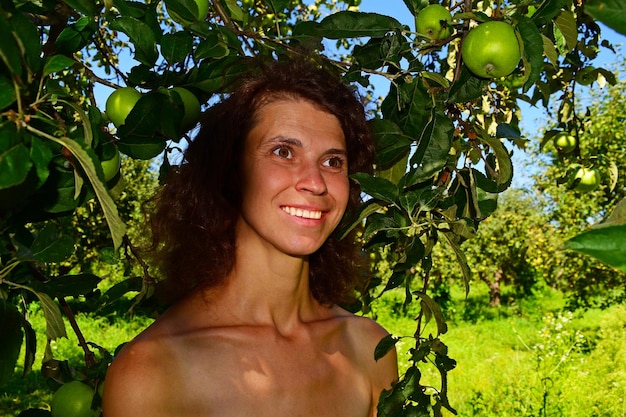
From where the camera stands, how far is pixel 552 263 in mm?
11891

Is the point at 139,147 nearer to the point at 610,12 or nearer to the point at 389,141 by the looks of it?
the point at 389,141

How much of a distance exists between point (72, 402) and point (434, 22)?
112 cm

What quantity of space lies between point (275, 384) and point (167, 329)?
0.31 metres

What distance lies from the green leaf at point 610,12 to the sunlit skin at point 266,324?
3.62 ft

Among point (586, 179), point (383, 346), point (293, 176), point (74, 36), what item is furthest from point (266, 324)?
point (586, 179)

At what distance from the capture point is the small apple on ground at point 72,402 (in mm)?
1473

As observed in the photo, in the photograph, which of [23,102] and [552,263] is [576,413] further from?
[552,263]

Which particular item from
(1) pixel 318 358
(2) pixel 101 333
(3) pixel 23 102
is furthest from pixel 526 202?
(3) pixel 23 102

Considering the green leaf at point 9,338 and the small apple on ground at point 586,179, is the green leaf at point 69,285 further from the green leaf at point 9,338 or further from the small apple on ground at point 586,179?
the small apple on ground at point 586,179

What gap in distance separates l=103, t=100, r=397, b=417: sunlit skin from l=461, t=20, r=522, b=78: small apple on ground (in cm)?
47

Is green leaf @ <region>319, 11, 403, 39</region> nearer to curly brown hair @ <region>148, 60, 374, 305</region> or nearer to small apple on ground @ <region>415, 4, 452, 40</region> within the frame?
small apple on ground @ <region>415, 4, 452, 40</region>

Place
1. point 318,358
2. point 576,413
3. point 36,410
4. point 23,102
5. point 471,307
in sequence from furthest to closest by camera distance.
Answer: point 471,307 < point 576,413 < point 318,358 < point 36,410 < point 23,102

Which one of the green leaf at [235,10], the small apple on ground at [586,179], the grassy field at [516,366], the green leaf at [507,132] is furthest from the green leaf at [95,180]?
the grassy field at [516,366]

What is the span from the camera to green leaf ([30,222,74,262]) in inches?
47.5
